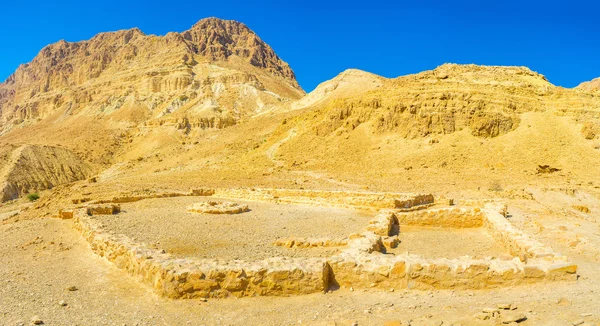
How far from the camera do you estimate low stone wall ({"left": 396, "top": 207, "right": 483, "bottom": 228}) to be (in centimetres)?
1305

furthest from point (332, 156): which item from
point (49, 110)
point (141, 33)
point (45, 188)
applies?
point (141, 33)

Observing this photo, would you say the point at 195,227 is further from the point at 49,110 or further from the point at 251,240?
the point at 49,110

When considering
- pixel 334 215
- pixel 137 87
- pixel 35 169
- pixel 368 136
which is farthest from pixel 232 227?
pixel 137 87

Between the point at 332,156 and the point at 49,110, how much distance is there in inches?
3136

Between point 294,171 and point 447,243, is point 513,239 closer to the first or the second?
point 447,243

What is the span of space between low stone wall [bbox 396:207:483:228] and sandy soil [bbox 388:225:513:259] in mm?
238

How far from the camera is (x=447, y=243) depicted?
10961mm

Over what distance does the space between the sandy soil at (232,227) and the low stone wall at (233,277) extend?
58.8 inches

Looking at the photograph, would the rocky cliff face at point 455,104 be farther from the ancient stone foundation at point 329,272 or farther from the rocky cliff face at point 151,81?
the rocky cliff face at point 151,81

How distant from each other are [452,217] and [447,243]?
2444mm

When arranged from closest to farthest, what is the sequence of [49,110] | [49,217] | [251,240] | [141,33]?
[251,240] < [49,217] < [49,110] < [141,33]

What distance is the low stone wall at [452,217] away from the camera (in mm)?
13047

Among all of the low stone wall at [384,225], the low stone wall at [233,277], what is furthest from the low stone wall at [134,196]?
the low stone wall at [233,277]

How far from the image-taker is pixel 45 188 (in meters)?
33.9
